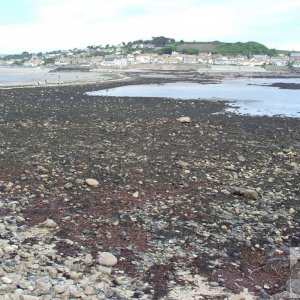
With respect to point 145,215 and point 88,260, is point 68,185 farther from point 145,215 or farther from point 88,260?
point 88,260

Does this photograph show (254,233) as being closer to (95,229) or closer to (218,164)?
(95,229)

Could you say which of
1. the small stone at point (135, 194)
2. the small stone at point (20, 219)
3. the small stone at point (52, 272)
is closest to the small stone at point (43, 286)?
the small stone at point (52, 272)

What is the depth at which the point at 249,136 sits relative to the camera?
20766mm

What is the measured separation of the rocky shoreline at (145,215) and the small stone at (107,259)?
0.07 ft

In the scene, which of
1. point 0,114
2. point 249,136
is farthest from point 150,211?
point 0,114

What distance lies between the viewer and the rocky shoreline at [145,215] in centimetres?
659

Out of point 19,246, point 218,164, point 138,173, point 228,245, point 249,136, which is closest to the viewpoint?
point 19,246

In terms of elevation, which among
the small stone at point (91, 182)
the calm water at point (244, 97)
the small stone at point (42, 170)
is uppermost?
the calm water at point (244, 97)

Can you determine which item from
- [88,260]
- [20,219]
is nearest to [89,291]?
[88,260]

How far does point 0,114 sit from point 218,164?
15.5 metres

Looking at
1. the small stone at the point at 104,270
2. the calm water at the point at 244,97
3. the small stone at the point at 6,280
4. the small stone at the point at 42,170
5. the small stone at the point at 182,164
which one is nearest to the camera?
the small stone at the point at 6,280

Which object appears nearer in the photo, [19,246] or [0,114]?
[19,246]

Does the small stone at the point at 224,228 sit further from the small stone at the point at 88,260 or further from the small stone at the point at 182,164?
the small stone at the point at 182,164

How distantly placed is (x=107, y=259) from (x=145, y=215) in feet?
8.02
